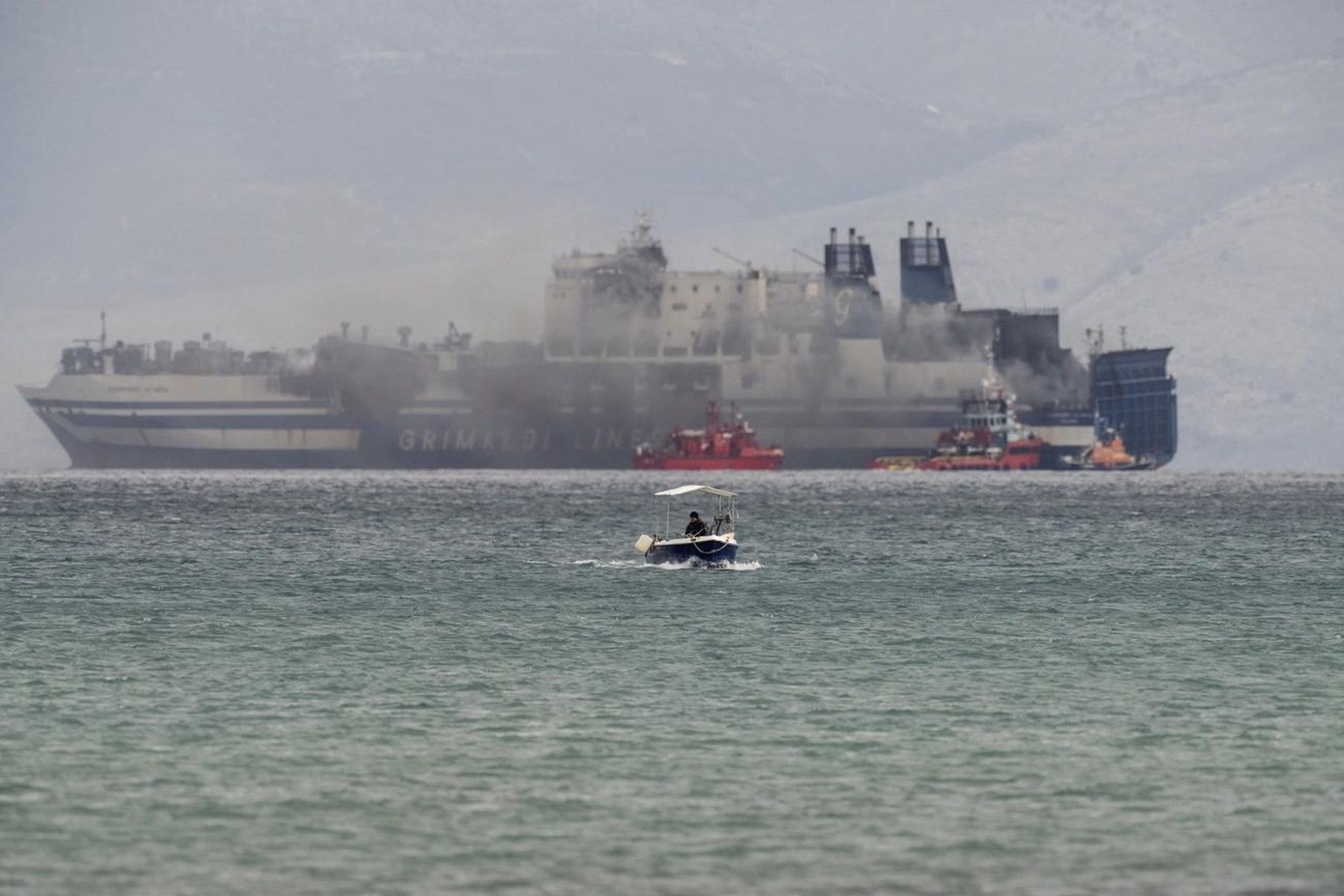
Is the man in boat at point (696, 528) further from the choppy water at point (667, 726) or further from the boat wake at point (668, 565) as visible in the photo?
the choppy water at point (667, 726)

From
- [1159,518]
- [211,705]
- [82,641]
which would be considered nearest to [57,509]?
[1159,518]

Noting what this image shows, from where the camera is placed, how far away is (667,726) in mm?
38031

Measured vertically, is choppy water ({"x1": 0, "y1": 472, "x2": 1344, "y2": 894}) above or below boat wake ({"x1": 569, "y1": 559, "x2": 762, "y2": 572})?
below

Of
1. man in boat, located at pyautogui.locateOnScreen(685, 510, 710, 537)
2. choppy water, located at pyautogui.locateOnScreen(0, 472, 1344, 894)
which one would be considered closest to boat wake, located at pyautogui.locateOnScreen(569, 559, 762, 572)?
choppy water, located at pyautogui.locateOnScreen(0, 472, 1344, 894)

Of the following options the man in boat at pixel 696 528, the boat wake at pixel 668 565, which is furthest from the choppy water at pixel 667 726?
the man in boat at pixel 696 528

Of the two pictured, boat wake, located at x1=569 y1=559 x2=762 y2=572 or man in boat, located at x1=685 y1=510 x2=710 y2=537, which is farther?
boat wake, located at x1=569 y1=559 x2=762 y2=572


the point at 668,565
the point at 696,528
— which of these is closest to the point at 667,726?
the point at 696,528

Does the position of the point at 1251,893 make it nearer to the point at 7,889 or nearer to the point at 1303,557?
the point at 7,889

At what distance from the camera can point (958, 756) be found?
3500 centimetres

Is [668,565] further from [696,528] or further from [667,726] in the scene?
[667,726]

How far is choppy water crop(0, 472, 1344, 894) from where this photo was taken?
27922 millimetres

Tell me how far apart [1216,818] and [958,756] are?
542 centimetres

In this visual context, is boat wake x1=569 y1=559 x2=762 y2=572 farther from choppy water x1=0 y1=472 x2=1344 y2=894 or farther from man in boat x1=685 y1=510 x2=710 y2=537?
man in boat x1=685 y1=510 x2=710 y2=537

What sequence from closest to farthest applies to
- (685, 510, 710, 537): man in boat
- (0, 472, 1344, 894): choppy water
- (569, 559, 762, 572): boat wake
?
(0, 472, 1344, 894): choppy water < (685, 510, 710, 537): man in boat < (569, 559, 762, 572): boat wake
